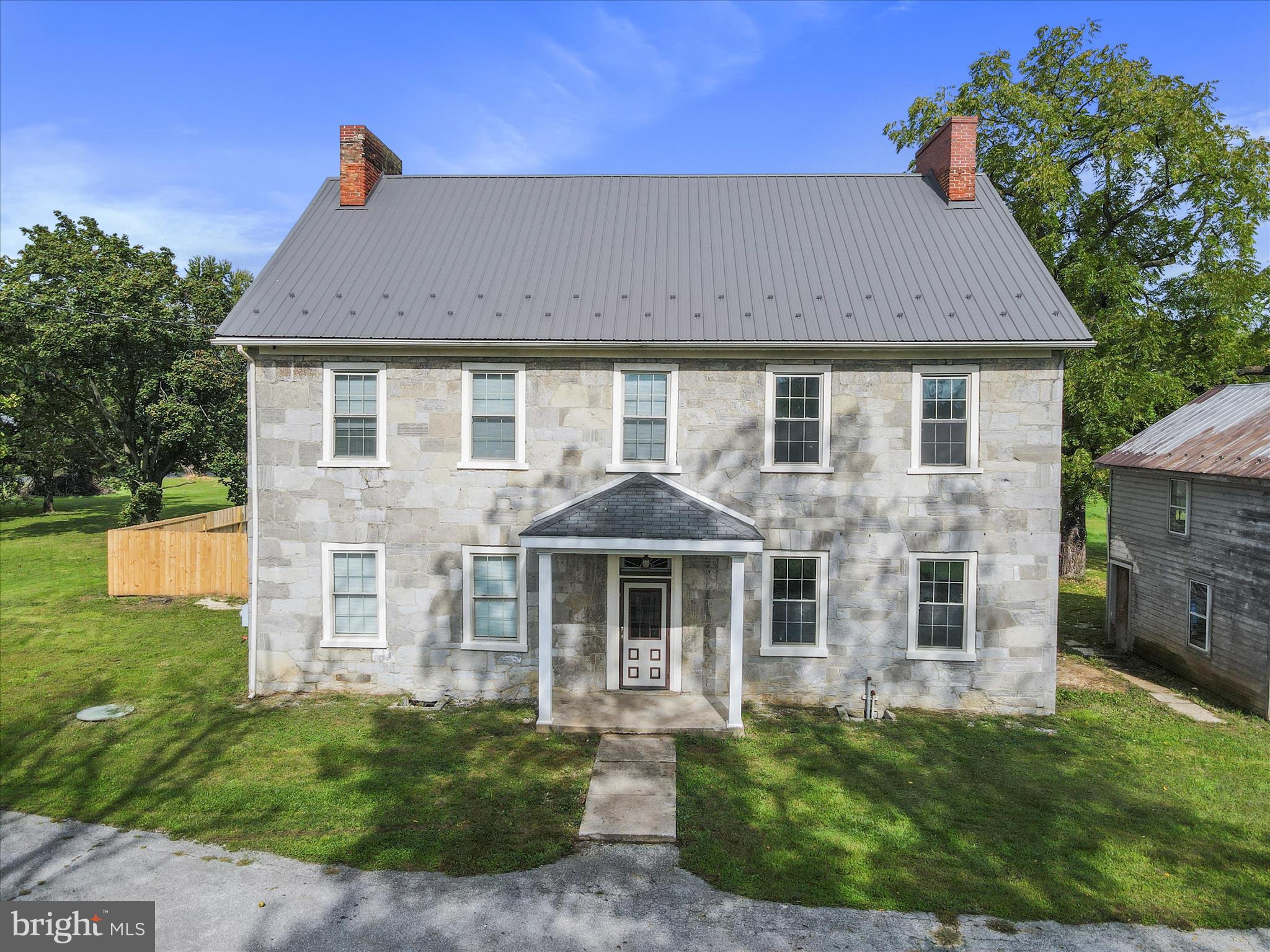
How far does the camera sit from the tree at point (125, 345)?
27078 millimetres

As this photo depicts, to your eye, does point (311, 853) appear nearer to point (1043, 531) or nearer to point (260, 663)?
point (260, 663)

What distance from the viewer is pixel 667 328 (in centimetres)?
1345

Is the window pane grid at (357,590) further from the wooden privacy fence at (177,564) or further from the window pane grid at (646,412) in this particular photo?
the wooden privacy fence at (177,564)

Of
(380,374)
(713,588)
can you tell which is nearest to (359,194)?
(380,374)

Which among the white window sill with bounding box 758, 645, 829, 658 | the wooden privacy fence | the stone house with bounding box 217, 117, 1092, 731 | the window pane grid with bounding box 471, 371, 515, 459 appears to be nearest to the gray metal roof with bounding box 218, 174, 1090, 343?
the stone house with bounding box 217, 117, 1092, 731

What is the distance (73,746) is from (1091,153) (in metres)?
29.7

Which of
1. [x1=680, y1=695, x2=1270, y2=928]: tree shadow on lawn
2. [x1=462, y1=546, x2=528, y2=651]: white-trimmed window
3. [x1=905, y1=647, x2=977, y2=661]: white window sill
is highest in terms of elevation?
[x1=462, y1=546, x2=528, y2=651]: white-trimmed window

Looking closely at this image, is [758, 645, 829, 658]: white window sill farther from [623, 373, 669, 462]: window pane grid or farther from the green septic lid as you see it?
the green septic lid

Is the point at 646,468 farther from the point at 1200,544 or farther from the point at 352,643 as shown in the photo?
the point at 1200,544

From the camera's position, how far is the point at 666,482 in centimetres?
1352

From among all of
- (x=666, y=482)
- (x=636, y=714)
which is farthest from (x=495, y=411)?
(x=636, y=714)

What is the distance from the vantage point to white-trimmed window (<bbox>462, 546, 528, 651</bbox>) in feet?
45.3

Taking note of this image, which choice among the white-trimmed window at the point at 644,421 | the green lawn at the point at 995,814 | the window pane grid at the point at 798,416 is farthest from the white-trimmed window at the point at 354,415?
the green lawn at the point at 995,814

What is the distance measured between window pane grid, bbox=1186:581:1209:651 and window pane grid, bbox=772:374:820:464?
916cm
